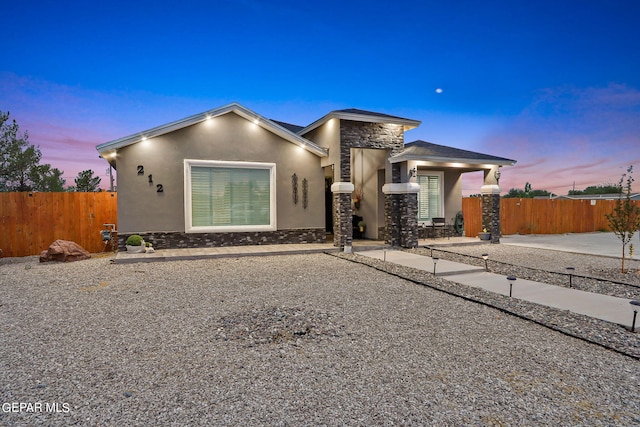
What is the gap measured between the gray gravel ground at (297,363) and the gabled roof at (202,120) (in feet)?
16.7

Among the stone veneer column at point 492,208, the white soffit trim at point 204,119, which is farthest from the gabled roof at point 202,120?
the stone veneer column at point 492,208

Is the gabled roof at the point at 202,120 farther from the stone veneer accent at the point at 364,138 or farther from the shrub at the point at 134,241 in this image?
the shrub at the point at 134,241

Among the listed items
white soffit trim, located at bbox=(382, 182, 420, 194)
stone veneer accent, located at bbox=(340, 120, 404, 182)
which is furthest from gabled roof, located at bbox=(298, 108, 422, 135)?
white soffit trim, located at bbox=(382, 182, 420, 194)

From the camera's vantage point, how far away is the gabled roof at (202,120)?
973 cm

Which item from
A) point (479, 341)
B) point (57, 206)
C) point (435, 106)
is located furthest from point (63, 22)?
point (435, 106)

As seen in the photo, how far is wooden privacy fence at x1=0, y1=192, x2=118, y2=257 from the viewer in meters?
10.2

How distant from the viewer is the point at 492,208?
12969mm

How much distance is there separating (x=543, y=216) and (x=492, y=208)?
20.3ft

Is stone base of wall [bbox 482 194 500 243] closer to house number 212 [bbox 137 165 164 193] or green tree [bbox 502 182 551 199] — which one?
house number 212 [bbox 137 165 164 193]

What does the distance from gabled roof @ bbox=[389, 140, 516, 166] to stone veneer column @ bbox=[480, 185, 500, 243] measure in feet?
3.32

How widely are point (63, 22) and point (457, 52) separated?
14.5m

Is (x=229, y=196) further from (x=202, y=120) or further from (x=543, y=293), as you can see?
(x=543, y=293)

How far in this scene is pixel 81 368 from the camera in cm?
312

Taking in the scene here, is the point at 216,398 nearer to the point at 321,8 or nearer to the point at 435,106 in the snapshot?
the point at 321,8
